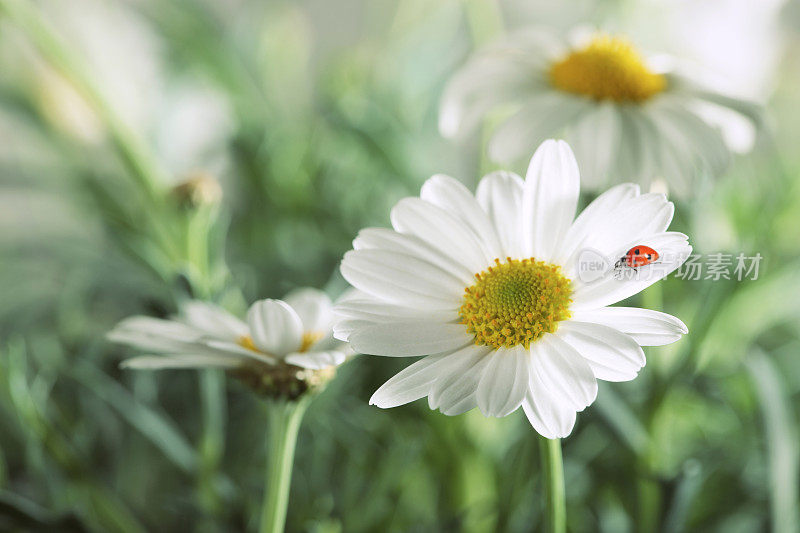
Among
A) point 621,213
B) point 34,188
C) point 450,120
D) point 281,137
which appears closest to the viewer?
point 621,213

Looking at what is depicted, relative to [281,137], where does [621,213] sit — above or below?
below

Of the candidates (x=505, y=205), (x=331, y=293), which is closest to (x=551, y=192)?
A: (x=505, y=205)

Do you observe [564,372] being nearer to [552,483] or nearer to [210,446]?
[552,483]

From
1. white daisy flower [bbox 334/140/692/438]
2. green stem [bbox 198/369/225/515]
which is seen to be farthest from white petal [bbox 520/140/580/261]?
green stem [bbox 198/369/225/515]

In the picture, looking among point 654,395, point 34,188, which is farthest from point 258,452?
point 34,188

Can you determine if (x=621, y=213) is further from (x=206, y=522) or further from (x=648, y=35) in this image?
(x=648, y=35)

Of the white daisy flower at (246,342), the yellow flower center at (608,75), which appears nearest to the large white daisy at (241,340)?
the white daisy flower at (246,342)

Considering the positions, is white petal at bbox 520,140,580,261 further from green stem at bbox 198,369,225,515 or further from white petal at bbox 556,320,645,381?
green stem at bbox 198,369,225,515
